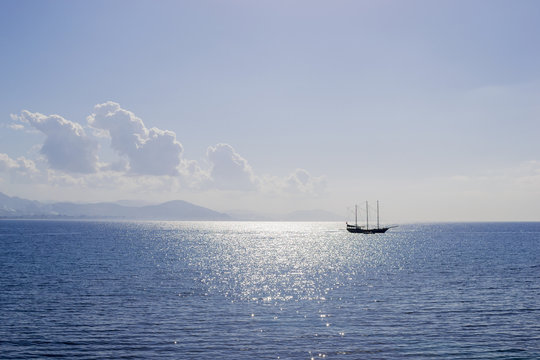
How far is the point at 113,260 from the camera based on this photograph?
10706 centimetres

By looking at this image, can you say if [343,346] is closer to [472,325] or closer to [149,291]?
[472,325]

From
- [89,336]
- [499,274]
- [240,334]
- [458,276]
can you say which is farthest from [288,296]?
[499,274]

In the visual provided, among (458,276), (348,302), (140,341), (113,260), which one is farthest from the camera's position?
(113,260)

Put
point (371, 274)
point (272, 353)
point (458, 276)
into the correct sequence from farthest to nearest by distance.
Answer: point (371, 274) → point (458, 276) → point (272, 353)

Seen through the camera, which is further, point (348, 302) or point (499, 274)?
point (499, 274)

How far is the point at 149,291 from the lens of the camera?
6347 cm

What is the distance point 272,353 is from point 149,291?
33385 millimetres

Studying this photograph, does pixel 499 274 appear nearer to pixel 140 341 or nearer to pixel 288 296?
pixel 288 296

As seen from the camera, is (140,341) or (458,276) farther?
(458,276)

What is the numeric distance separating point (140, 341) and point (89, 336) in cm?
547

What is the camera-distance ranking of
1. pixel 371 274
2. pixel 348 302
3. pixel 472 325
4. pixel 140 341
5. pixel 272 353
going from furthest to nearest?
pixel 371 274 → pixel 348 302 → pixel 472 325 → pixel 140 341 → pixel 272 353

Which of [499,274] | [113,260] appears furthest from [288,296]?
[113,260]

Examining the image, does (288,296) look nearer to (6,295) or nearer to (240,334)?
(240,334)

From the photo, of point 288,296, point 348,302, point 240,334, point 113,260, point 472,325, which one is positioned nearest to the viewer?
point 240,334
